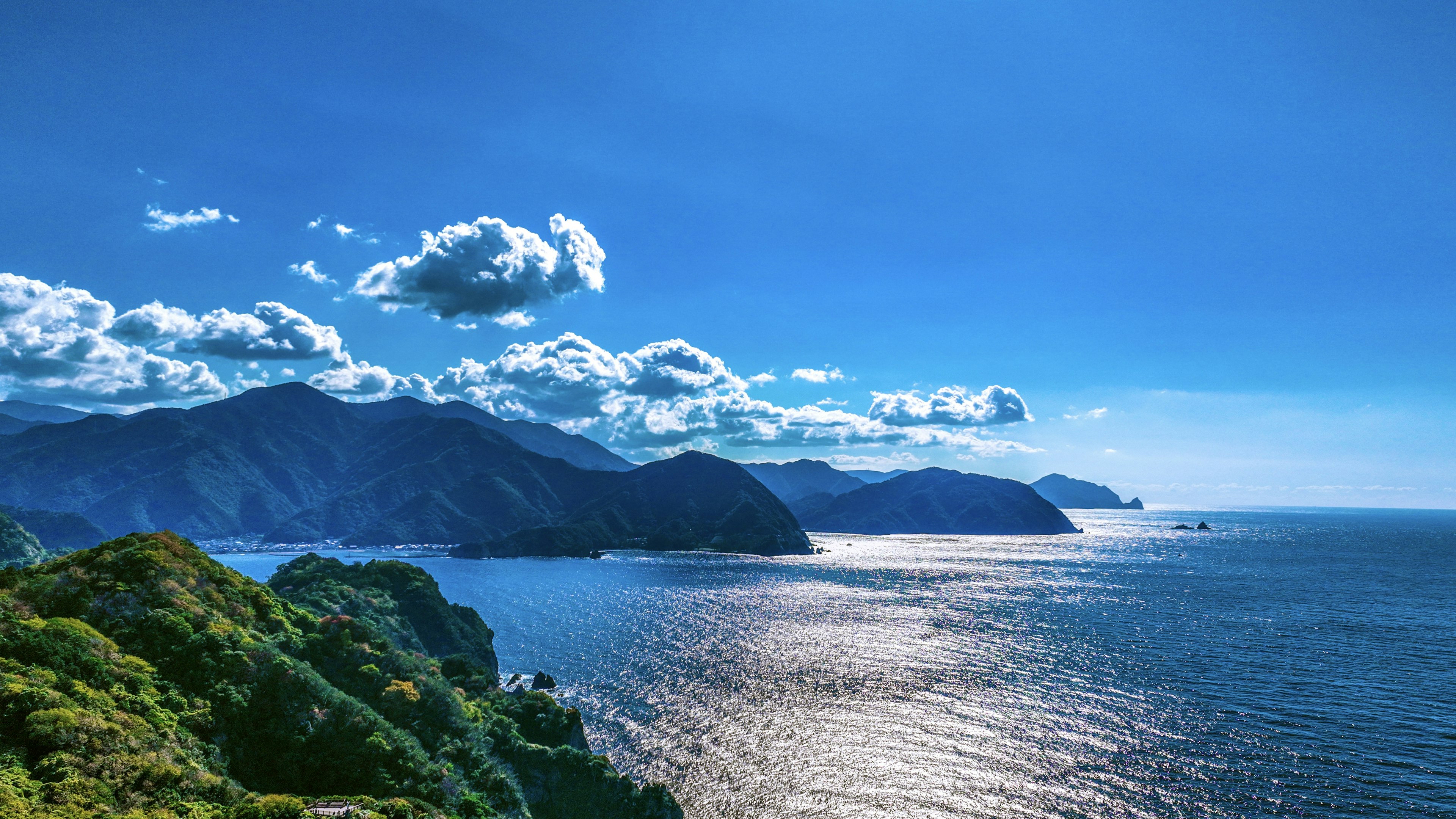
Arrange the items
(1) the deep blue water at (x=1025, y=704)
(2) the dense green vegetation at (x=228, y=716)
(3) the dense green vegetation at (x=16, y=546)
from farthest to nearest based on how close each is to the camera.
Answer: (3) the dense green vegetation at (x=16, y=546), (1) the deep blue water at (x=1025, y=704), (2) the dense green vegetation at (x=228, y=716)

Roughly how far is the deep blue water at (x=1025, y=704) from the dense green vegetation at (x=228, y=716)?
15539mm

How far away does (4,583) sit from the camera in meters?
40.6

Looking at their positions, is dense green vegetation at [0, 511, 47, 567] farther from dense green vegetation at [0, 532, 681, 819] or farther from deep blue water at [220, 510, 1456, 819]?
dense green vegetation at [0, 532, 681, 819]

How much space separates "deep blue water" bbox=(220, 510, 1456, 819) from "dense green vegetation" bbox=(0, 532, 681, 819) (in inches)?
612

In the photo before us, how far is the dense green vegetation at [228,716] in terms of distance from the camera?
90.7 feet

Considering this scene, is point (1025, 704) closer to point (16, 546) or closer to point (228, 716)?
point (228, 716)

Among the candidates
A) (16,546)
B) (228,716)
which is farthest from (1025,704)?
(16,546)

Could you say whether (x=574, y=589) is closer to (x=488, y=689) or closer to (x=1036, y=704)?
(x=488, y=689)

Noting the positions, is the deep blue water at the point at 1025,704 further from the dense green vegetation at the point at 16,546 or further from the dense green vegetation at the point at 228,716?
the dense green vegetation at the point at 16,546

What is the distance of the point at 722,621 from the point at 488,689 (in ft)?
262

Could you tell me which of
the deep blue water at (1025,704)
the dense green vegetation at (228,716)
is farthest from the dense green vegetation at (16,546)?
the dense green vegetation at (228,716)

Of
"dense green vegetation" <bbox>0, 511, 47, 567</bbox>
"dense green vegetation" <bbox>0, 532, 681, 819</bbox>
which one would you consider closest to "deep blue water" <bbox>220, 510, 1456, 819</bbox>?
"dense green vegetation" <bbox>0, 532, 681, 819</bbox>

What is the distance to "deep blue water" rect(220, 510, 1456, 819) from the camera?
57938mm

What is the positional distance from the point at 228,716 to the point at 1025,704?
283ft
